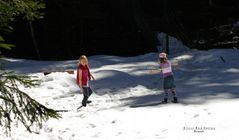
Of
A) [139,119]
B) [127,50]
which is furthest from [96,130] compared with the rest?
[127,50]

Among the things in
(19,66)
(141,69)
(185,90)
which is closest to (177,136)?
(185,90)

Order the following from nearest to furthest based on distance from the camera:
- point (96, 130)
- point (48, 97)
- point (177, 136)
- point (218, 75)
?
1. point (177, 136)
2. point (96, 130)
3. point (48, 97)
4. point (218, 75)

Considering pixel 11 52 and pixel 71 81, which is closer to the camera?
pixel 71 81

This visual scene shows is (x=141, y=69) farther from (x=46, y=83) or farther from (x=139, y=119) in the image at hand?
(x=139, y=119)

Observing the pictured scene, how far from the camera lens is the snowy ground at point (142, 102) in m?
10.2

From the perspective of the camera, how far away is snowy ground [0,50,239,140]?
10.2m

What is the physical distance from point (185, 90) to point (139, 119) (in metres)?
4.68

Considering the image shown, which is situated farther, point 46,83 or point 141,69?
point 141,69

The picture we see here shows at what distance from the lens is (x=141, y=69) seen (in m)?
20.5

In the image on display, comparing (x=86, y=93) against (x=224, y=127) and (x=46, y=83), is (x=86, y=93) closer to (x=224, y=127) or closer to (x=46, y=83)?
(x=46, y=83)

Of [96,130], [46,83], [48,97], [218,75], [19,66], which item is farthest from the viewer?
[19,66]

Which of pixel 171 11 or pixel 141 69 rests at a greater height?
pixel 171 11

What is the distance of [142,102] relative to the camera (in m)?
13.8

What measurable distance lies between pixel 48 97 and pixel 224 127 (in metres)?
7.00
